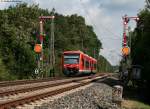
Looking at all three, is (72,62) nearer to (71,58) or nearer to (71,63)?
(71,63)

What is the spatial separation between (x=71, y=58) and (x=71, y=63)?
635 millimetres

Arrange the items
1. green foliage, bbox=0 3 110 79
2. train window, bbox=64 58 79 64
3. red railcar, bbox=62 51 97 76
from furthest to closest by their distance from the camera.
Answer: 1. train window, bbox=64 58 79 64
2. red railcar, bbox=62 51 97 76
3. green foliage, bbox=0 3 110 79

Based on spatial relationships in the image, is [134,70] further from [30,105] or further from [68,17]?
[68,17]

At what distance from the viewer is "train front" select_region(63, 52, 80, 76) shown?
5675 cm

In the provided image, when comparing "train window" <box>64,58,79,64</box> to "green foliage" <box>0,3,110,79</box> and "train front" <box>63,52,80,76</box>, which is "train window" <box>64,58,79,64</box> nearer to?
"train front" <box>63,52,80,76</box>

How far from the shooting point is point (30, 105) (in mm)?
18328

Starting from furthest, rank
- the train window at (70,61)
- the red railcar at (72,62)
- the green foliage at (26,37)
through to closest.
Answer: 1. the train window at (70,61)
2. the red railcar at (72,62)
3. the green foliage at (26,37)

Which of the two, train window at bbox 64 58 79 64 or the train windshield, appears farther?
train window at bbox 64 58 79 64

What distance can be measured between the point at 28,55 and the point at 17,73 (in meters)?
2.80

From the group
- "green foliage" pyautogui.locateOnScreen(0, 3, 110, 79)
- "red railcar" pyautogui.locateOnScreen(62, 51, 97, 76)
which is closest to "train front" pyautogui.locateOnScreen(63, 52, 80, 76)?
"red railcar" pyautogui.locateOnScreen(62, 51, 97, 76)

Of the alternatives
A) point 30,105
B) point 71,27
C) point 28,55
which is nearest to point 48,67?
point 28,55

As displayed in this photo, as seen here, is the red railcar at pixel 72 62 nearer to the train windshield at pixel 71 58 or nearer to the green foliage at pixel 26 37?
the train windshield at pixel 71 58

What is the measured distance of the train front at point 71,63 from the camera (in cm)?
5675

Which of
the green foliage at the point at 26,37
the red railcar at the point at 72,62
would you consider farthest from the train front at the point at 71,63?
the green foliage at the point at 26,37
